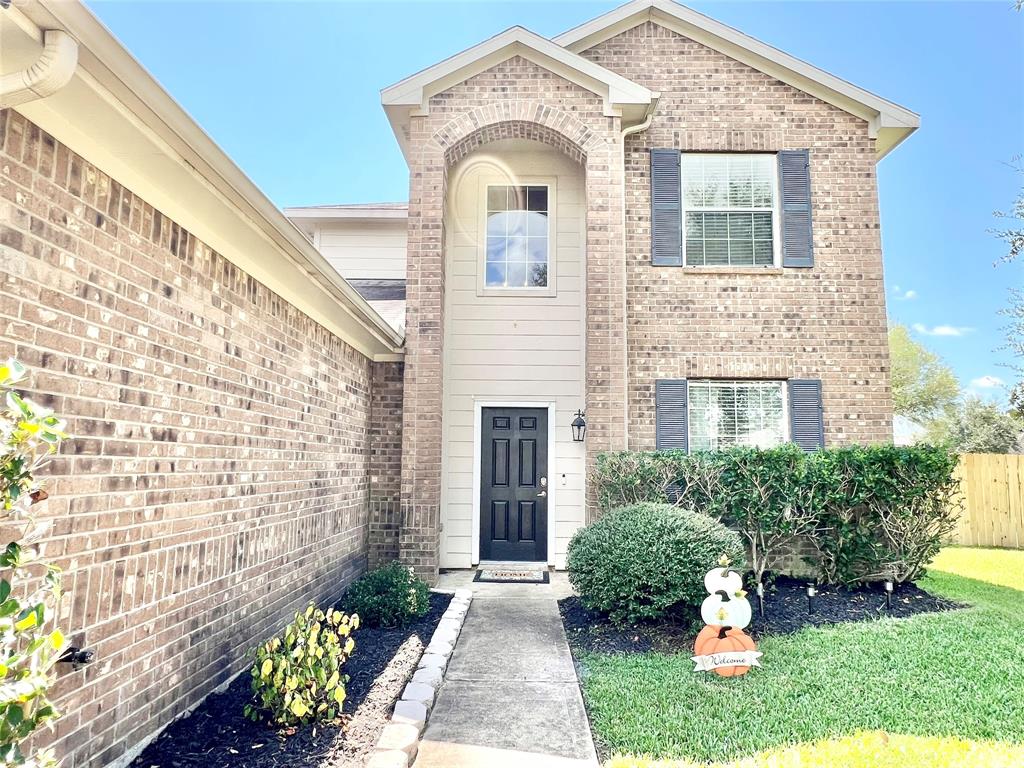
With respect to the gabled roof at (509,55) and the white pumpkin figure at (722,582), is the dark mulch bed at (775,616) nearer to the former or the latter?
the white pumpkin figure at (722,582)

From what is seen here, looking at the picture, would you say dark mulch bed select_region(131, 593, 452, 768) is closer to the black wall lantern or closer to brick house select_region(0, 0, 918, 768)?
brick house select_region(0, 0, 918, 768)

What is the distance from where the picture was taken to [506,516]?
328 inches

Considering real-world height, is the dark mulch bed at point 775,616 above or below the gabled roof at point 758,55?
below

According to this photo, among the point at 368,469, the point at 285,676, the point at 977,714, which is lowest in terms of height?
the point at 977,714

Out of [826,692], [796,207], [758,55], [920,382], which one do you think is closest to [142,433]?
[826,692]

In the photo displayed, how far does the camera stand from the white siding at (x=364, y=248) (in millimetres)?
10891

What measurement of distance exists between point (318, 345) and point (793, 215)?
6546 mm

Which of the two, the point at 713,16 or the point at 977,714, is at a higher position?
the point at 713,16

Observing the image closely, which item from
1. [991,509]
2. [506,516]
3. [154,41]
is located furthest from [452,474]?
[991,509]

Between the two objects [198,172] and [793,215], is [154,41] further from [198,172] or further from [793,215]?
[793,215]

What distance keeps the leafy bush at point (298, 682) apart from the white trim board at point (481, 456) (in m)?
4.75

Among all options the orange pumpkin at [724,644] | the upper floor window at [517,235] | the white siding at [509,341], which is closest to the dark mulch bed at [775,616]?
the orange pumpkin at [724,644]

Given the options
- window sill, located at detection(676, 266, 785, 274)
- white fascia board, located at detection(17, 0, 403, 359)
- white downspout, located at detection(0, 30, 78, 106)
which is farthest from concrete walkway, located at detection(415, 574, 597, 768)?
window sill, located at detection(676, 266, 785, 274)

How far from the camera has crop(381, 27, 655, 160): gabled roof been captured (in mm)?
7672
